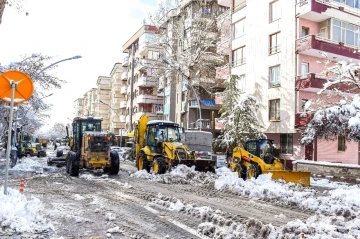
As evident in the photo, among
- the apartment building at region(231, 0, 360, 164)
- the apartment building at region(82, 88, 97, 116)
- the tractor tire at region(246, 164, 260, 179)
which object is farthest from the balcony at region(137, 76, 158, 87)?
the apartment building at region(82, 88, 97, 116)

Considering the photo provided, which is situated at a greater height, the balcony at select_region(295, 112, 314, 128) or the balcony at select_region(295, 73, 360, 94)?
the balcony at select_region(295, 73, 360, 94)

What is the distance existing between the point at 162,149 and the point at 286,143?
13053mm

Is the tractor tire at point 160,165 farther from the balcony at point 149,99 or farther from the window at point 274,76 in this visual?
the balcony at point 149,99

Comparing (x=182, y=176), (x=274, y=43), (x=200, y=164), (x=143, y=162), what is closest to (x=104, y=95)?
(x=274, y=43)

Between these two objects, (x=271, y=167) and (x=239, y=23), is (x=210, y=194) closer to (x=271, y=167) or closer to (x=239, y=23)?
(x=271, y=167)

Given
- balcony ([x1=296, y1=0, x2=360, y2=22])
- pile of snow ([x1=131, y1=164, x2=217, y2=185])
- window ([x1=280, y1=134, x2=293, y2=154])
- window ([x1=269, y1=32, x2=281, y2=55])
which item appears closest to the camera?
pile of snow ([x1=131, y1=164, x2=217, y2=185])

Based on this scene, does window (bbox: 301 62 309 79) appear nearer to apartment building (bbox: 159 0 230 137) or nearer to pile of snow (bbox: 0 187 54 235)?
apartment building (bbox: 159 0 230 137)

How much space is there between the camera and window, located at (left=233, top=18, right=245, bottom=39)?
34.6 metres

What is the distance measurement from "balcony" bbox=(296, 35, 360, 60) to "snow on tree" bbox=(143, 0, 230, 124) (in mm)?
10666

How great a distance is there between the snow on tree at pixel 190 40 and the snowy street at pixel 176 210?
70.2 ft

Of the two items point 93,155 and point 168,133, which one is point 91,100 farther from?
point 93,155

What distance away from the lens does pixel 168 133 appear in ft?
65.9

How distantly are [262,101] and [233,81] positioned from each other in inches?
145

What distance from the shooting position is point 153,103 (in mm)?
60531
